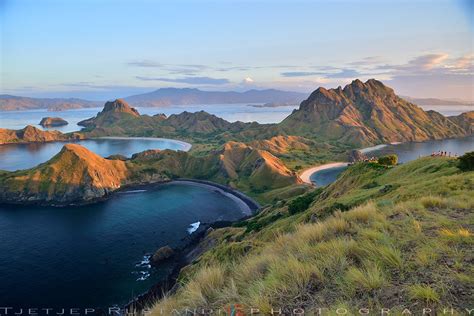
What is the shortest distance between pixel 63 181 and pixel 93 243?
4556 centimetres

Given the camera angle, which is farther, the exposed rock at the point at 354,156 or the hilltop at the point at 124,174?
the exposed rock at the point at 354,156

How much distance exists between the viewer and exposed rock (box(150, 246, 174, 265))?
59.8 meters

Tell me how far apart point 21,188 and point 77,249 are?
2056 inches

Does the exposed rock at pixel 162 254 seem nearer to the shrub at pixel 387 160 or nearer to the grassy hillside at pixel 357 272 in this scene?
the shrub at pixel 387 160

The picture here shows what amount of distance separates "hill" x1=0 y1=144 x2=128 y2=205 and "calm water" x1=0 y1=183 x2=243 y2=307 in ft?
22.4

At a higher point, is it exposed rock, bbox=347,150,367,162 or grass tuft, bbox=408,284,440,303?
grass tuft, bbox=408,284,440,303

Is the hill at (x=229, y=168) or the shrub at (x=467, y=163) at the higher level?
the shrub at (x=467, y=163)

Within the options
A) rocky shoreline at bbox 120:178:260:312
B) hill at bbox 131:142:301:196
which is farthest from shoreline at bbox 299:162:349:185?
rocky shoreline at bbox 120:178:260:312

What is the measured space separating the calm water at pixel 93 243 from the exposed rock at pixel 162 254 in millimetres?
1970

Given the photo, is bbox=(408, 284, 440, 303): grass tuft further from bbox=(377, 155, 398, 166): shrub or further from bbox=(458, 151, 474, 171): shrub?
bbox=(377, 155, 398, 166): shrub

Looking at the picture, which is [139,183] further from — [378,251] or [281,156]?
[378,251]

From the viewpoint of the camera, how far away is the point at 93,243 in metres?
68.2

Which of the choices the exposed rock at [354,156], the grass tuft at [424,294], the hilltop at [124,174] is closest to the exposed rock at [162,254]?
the hilltop at [124,174]

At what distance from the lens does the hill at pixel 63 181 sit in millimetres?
98375
